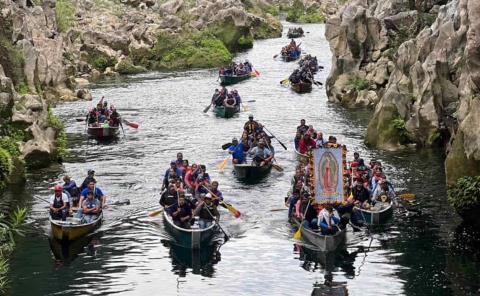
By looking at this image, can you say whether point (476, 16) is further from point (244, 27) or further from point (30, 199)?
point (244, 27)

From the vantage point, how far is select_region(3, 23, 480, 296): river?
2977 centimetres

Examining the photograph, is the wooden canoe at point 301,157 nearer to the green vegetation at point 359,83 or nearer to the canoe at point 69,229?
the canoe at point 69,229

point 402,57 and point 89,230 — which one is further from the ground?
point 402,57

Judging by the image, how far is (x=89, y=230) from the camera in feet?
116

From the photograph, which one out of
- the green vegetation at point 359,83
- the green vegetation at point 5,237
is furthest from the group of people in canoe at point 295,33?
the green vegetation at point 5,237

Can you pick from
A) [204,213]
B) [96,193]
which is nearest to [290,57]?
[96,193]

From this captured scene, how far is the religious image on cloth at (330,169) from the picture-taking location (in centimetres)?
3506

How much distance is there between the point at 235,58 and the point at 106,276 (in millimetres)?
72470

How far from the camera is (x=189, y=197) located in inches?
1432

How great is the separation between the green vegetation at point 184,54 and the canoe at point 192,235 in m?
62.6

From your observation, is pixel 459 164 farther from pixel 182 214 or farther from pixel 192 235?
pixel 182 214

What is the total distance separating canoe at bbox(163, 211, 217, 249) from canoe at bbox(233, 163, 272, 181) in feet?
33.5

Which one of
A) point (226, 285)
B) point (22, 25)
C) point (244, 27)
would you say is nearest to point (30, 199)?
point (226, 285)

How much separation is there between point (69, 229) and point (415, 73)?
27.8m
